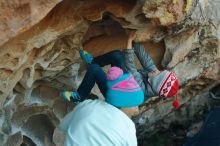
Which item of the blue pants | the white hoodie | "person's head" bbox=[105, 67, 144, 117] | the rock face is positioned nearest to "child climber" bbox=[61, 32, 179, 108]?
the blue pants

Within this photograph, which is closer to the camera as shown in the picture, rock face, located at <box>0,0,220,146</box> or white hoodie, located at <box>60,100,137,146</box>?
white hoodie, located at <box>60,100,137,146</box>

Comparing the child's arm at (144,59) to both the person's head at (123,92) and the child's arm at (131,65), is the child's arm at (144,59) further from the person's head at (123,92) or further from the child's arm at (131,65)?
the person's head at (123,92)

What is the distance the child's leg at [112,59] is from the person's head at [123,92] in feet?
1.52

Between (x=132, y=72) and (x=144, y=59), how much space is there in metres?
0.19

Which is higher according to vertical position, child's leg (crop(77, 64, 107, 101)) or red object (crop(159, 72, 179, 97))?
child's leg (crop(77, 64, 107, 101))

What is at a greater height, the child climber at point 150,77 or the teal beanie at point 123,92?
the teal beanie at point 123,92

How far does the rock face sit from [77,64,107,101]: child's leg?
12.7 inches

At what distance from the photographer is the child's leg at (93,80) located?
3283mm

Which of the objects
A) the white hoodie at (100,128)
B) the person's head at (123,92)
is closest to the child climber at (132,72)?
the person's head at (123,92)

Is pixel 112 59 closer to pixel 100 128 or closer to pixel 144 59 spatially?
pixel 144 59

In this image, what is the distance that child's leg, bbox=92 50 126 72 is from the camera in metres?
3.55

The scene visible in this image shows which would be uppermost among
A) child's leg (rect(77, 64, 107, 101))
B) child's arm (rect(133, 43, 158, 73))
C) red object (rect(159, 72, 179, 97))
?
child's leg (rect(77, 64, 107, 101))

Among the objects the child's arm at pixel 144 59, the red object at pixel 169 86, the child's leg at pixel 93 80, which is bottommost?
the red object at pixel 169 86

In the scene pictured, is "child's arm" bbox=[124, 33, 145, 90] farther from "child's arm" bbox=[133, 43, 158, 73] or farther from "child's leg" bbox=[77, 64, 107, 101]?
"child's leg" bbox=[77, 64, 107, 101]
